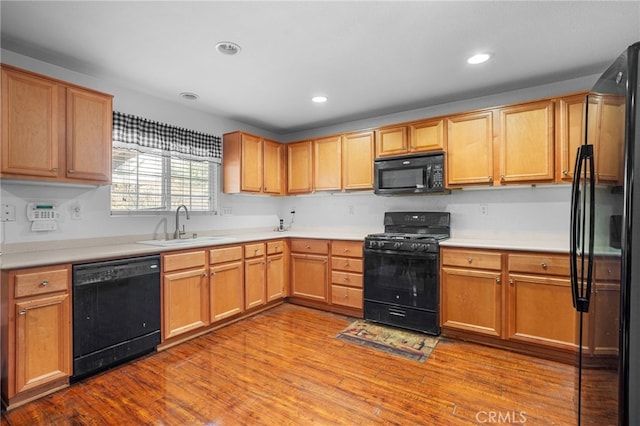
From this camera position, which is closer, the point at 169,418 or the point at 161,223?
the point at 169,418

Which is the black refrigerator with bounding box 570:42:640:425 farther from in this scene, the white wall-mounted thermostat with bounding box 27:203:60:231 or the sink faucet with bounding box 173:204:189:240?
the white wall-mounted thermostat with bounding box 27:203:60:231

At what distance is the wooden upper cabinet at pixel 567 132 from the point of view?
105 inches

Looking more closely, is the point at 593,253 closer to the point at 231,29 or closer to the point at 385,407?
the point at 385,407

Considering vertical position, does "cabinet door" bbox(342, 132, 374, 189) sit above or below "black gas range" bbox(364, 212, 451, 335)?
above

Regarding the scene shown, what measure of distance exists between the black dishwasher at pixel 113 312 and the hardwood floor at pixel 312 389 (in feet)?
0.43


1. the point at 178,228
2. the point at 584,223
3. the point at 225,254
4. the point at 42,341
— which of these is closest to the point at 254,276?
the point at 225,254

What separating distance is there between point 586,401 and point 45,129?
356 cm

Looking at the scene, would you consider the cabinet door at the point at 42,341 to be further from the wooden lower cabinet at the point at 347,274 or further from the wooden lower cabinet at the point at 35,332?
the wooden lower cabinet at the point at 347,274

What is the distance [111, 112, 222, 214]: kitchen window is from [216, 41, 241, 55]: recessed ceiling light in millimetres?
1342

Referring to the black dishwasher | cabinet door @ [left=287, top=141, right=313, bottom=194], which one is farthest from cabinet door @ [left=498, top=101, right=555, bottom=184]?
the black dishwasher

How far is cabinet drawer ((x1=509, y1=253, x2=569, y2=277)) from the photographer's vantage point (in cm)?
249

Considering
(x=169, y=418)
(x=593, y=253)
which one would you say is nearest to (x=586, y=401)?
(x=593, y=253)

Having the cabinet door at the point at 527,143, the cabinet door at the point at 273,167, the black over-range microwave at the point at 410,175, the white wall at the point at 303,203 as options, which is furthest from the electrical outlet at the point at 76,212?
the cabinet door at the point at 527,143

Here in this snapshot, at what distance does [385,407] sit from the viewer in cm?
192
